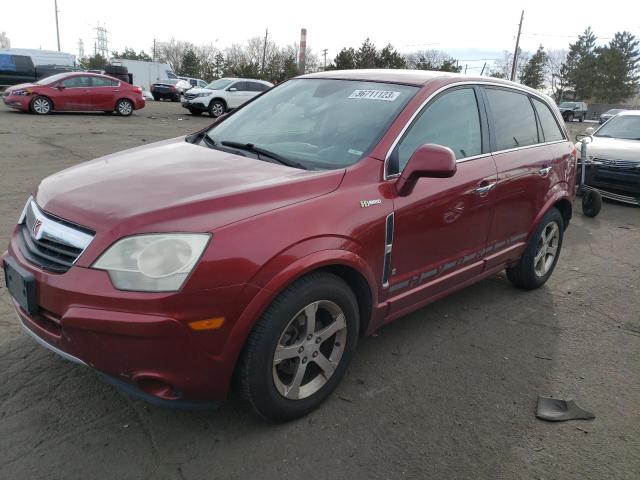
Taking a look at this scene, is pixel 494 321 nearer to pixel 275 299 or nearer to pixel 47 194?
pixel 275 299

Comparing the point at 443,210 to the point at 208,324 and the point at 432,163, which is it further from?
the point at 208,324

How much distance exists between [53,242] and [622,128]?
418 inches

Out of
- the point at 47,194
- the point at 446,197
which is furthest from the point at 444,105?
the point at 47,194

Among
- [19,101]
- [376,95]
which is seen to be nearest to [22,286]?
[376,95]

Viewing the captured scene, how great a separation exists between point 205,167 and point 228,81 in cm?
1879

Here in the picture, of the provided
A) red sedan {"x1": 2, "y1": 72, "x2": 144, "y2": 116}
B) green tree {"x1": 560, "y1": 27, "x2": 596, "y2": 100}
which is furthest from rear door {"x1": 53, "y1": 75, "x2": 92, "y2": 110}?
green tree {"x1": 560, "y1": 27, "x2": 596, "y2": 100}

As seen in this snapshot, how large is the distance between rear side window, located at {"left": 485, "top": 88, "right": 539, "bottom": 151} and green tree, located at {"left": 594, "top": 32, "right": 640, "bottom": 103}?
76.2 metres

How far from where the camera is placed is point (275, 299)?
7.95ft

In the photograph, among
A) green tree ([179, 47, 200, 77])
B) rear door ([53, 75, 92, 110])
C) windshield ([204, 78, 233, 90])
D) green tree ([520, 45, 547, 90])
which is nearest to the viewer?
rear door ([53, 75, 92, 110])

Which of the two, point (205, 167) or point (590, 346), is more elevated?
point (205, 167)

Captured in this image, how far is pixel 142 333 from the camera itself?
212 centimetres

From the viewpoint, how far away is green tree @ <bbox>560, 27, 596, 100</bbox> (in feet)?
229

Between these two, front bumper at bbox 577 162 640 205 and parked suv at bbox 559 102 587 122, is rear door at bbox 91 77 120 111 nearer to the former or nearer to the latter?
front bumper at bbox 577 162 640 205

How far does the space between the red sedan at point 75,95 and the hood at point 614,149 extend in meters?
15.0
